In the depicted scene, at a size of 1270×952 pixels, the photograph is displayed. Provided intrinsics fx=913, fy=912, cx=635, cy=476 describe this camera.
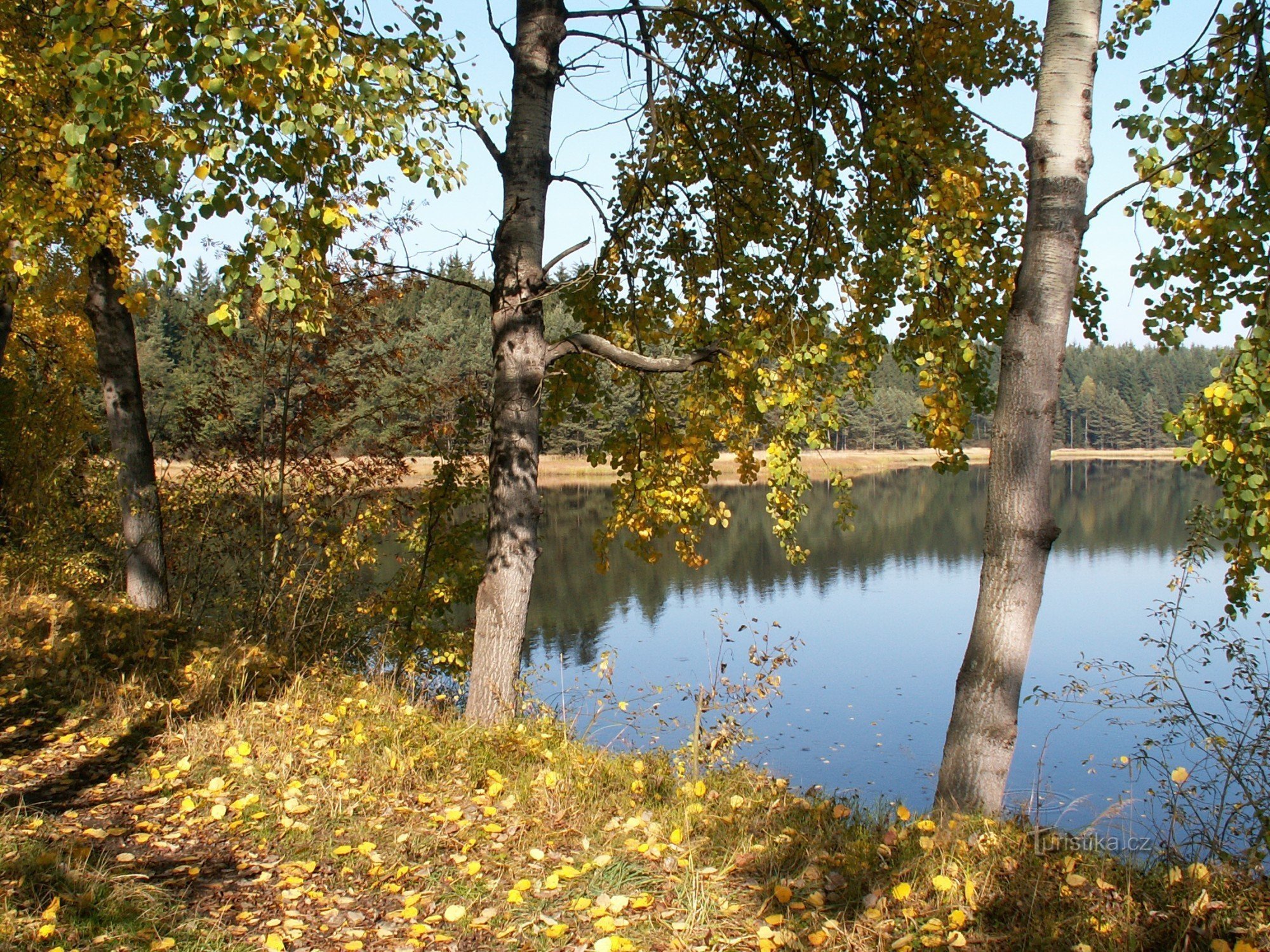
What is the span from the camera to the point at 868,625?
1603 centimetres

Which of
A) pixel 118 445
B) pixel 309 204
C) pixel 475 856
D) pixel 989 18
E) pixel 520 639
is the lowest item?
pixel 475 856

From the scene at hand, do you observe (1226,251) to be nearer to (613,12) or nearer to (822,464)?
(613,12)

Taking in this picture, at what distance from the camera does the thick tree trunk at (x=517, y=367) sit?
5.21 m

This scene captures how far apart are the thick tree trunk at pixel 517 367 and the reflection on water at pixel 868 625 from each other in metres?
1.64

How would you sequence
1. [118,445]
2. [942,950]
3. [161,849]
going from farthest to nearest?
1. [118,445]
2. [161,849]
3. [942,950]

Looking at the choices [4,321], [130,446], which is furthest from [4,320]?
[130,446]

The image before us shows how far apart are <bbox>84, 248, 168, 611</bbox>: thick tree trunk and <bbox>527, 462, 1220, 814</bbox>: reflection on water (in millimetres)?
3618

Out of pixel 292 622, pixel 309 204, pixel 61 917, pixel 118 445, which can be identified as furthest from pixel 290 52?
pixel 118 445

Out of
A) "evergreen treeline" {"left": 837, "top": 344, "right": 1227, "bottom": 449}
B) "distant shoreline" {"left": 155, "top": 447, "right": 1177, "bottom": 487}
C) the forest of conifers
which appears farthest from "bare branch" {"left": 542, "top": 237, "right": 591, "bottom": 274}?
"evergreen treeline" {"left": 837, "top": 344, "right": 1227, "bottom": 449}

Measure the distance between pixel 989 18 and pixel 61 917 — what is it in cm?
587

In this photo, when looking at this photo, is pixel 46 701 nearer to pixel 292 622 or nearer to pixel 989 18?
pixel 292 622

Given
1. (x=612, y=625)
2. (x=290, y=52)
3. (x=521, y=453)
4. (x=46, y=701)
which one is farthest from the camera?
(x=612, y=625)

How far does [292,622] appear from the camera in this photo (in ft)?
20.5

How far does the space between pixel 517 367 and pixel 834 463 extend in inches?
2301
